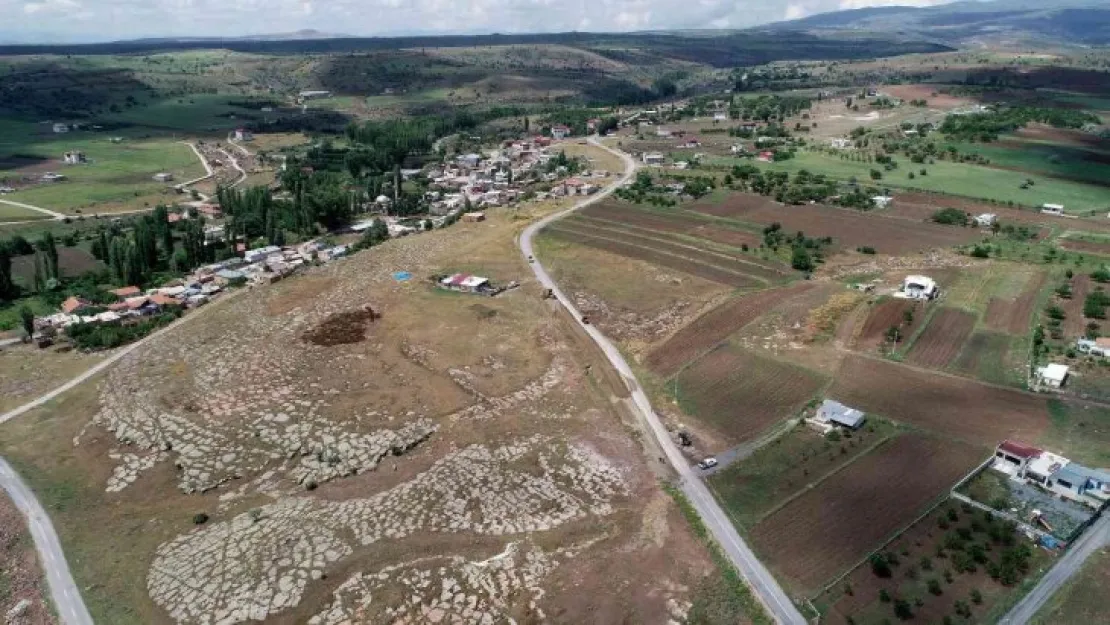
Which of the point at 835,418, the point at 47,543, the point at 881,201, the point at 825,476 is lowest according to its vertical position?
the point at 47,543

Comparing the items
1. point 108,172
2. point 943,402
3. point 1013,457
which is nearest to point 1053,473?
point 1013,457

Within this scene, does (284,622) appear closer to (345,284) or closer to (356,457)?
(356,457)

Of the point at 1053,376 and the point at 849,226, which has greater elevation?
the point at 849,226

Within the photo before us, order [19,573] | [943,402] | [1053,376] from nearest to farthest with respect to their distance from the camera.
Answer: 1. [19,573]
2. [943,402]
3. [1053,376]

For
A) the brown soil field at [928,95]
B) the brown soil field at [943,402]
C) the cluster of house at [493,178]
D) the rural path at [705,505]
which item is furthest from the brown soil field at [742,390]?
the brown soil field at [928,95]

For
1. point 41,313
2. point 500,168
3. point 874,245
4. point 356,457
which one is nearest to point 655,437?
point 356,457

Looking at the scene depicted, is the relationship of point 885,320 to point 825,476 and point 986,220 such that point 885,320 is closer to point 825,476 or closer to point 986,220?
point 825,476

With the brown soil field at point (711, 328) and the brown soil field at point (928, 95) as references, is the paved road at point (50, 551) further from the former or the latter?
the brown soil field at point (928, 95)
